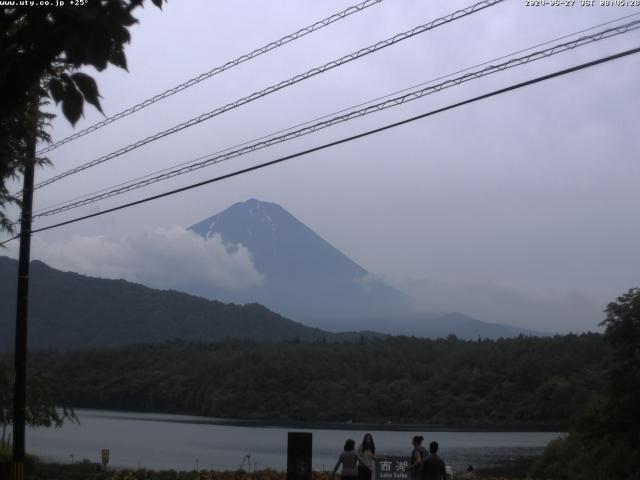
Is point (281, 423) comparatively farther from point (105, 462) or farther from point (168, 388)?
point (105, 462)

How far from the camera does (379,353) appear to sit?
278 feet

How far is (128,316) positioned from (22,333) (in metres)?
126

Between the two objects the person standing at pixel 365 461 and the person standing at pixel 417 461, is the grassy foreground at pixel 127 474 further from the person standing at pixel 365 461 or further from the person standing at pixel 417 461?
the person standing at pixel 365 461

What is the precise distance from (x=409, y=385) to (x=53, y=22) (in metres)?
70.4

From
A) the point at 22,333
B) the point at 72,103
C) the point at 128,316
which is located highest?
the point at 128,316

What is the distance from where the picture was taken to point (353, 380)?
77.4m

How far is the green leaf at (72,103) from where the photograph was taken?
464 cm

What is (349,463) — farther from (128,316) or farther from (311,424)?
(128,316)

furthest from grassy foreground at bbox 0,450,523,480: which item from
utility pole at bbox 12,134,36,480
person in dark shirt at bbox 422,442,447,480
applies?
person in dark shirt at bbox 422,442,447,480

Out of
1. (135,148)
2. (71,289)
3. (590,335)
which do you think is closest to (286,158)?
(135,148)

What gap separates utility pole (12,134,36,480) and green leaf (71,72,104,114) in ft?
52.6

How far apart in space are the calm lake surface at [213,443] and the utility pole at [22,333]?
1471 cm

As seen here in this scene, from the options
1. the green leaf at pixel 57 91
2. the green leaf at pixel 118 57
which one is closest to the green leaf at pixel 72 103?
the green leaf at pixel 57 91

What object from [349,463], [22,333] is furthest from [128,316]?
[349,463]
